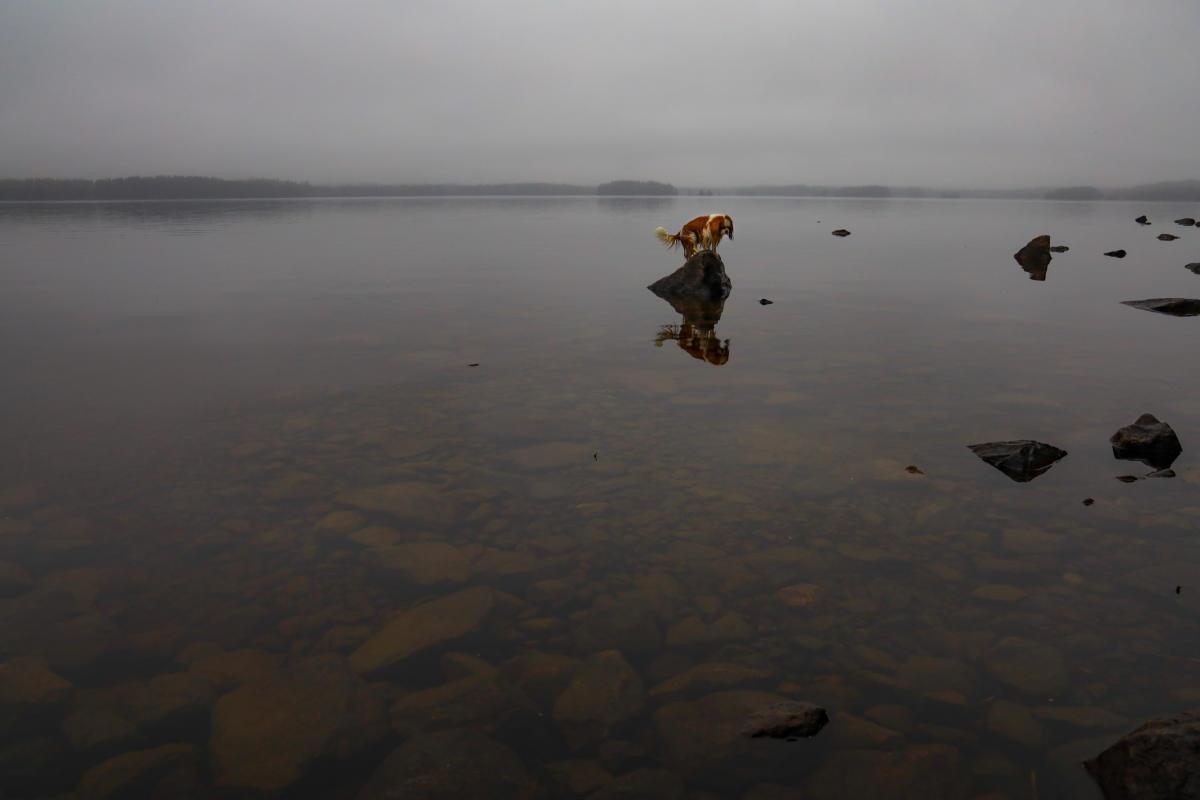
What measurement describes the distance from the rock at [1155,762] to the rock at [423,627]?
4467mm

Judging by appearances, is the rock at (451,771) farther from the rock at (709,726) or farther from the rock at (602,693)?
the rock at (709,726)

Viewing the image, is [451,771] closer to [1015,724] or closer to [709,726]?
[709,726]

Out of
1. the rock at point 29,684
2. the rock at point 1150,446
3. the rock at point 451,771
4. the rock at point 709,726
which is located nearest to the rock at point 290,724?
the rock at point 451,771

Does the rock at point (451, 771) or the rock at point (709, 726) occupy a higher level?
the rock at point (709, 726)

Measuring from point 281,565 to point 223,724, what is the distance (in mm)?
2131

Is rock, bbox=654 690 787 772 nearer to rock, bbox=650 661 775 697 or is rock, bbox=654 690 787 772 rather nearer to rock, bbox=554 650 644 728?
rock, bbox=650 661 775 697

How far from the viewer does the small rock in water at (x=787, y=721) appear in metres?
4.84

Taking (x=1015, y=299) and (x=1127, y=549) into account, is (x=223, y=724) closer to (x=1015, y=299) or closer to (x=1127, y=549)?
(x=1127, y=549)

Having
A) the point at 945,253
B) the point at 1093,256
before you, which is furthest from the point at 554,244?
the point at 1093,256

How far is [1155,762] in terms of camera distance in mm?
4168

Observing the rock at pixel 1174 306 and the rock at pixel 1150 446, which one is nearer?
the rock at pixel 1150 446

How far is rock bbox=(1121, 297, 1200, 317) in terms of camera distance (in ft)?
75.5

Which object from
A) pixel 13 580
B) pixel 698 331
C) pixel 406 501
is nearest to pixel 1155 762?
pixel 406 501

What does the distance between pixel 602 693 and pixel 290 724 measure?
2181 mm
